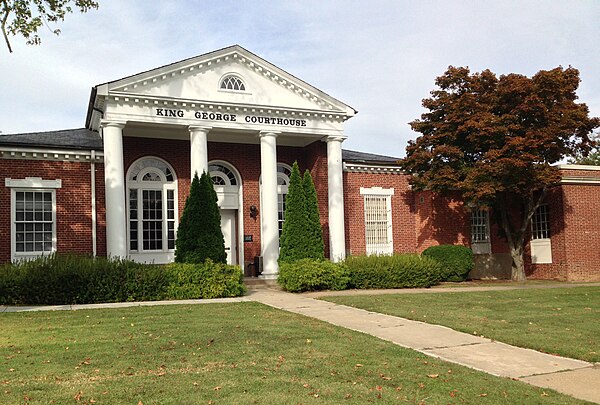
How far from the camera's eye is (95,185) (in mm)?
20234

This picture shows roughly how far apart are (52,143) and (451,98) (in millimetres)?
14287

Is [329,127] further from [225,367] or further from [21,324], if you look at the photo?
[225,367]

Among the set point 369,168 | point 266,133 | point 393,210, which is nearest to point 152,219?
point 266,133

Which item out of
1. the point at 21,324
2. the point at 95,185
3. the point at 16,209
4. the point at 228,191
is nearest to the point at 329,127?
the point at 228,191

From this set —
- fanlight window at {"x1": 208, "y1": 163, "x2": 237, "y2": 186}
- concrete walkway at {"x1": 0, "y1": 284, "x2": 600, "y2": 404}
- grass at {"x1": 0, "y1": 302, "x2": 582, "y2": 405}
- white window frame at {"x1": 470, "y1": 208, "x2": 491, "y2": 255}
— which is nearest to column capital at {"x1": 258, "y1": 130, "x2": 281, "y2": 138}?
fanlight window at {"x1": 208, "y1": 163, "x2": 237, "y2": 186}

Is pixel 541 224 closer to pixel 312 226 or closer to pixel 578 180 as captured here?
pixel 578 180

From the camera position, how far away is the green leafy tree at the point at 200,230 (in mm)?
16922

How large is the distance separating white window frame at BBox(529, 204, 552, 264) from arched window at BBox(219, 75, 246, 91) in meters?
13.5

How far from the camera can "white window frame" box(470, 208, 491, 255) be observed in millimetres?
25500

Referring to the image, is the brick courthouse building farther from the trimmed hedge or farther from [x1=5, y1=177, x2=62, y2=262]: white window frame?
the trimmed hedge

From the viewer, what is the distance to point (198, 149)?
65.4 ft

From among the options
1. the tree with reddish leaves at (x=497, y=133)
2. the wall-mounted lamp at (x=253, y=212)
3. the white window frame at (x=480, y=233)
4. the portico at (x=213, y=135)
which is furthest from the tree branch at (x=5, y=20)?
the white window frame at (x=480, y=233)

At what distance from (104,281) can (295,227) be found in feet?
20.3

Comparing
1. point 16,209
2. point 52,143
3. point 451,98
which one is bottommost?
point 16,209
